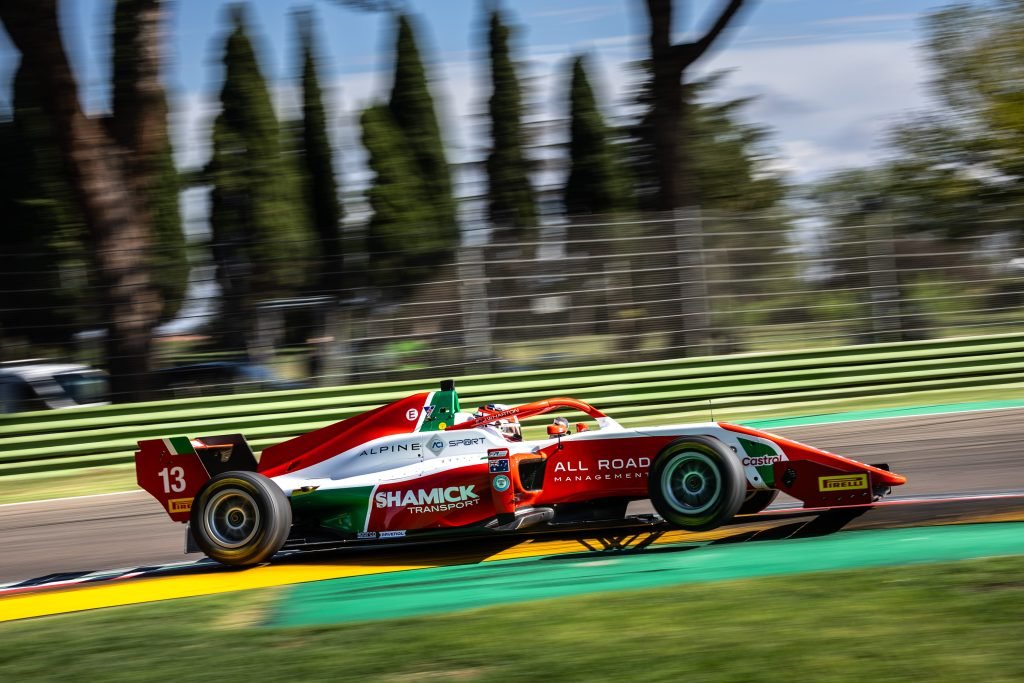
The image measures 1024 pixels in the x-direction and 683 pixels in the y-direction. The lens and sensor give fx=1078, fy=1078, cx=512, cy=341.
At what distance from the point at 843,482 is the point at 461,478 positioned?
2.25 metres

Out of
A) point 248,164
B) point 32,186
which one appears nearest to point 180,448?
point 32,186

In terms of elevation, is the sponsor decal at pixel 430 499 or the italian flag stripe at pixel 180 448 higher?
the italian flag stripe at pixel 180 448

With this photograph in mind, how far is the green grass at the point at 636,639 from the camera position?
409 cm

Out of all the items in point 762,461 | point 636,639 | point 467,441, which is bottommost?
point 636,639

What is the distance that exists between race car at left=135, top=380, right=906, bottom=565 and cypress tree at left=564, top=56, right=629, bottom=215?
69.2 ft

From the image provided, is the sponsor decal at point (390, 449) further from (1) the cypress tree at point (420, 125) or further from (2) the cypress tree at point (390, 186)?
(1) the cypress tree at point (420, 125)

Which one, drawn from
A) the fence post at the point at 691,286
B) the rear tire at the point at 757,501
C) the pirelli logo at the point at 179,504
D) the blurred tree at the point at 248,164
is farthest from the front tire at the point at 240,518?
the blurred tree at the point at 248,164

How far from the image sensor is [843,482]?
244 inches

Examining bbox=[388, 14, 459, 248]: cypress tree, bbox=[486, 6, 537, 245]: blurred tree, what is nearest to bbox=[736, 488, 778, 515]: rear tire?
bbox=[388, 14, 459, 248]: cypress tree

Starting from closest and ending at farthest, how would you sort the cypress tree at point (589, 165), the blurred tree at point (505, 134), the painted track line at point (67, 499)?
the painted track line at point (67, 499)
the blurred tree at point (505, 134)
the cypress tree at point (589, 165)

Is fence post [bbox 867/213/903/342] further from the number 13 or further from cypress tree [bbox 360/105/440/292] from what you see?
cypress tree [bbox 360/105/440/292]

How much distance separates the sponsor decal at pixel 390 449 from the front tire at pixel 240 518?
24.0 inches

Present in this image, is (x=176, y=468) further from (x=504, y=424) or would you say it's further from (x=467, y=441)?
(x=504, y=424)

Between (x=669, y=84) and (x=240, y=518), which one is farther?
(x=669, y=84)
